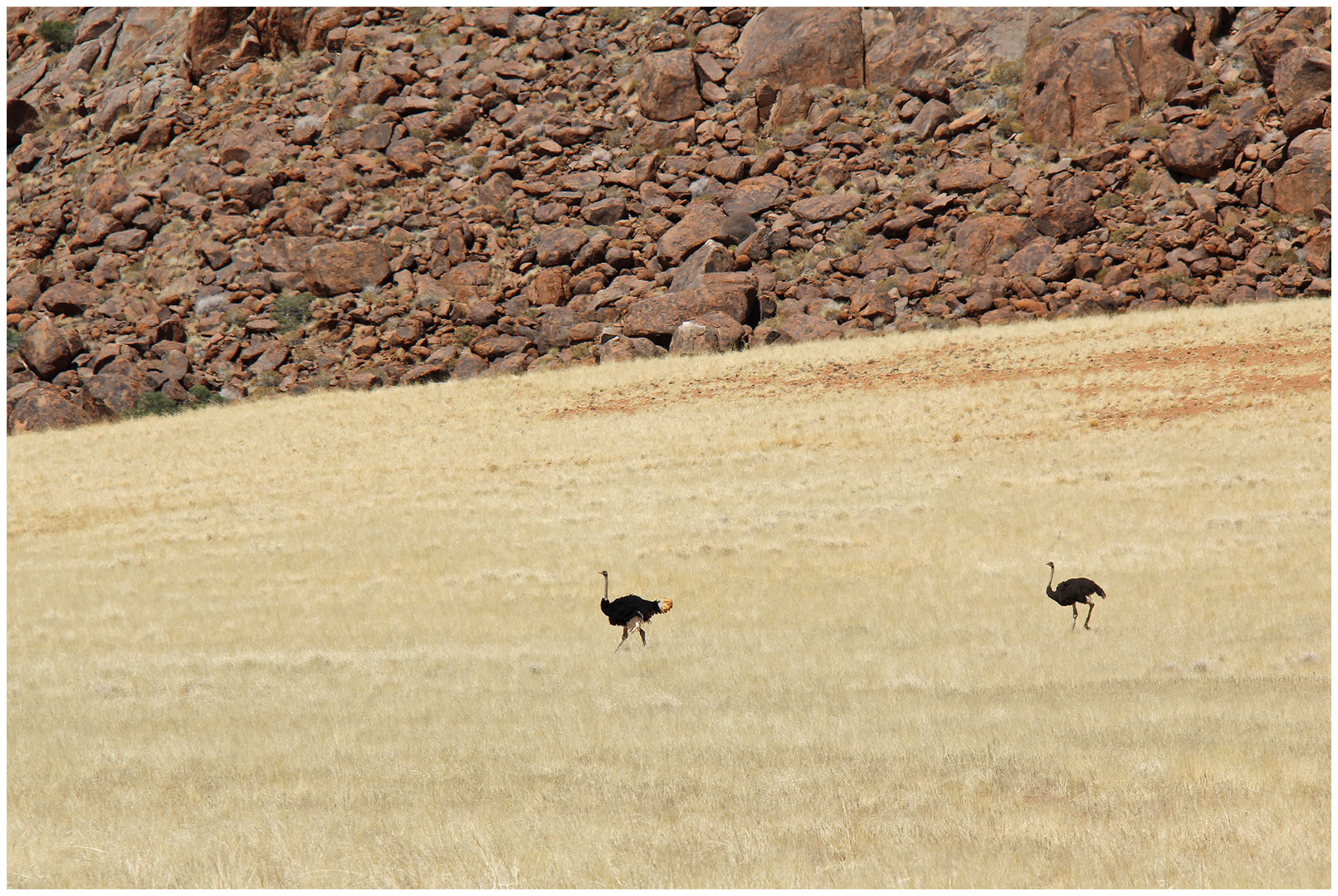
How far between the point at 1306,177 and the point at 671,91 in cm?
2781

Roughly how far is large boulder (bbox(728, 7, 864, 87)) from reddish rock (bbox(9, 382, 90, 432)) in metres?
33.1

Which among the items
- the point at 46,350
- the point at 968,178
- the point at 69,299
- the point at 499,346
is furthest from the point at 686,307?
the point at 69,299

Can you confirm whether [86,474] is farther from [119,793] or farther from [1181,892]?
[1181,892]

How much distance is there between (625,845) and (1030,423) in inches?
882

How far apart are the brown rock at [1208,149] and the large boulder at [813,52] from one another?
15405 millimetres

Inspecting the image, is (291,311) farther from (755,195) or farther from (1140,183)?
(1140,183)

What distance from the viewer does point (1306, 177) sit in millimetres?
43250

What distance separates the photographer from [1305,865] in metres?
5.96

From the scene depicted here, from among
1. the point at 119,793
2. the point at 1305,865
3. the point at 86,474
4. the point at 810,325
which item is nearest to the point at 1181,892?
the point at 1305,865

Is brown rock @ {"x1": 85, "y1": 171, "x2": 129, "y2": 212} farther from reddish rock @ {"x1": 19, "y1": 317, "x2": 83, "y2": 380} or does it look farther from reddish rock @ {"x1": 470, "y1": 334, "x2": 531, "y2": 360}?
reddish rock @ {"x1": 470, "y1": 334, "x2": 531, "y2": 360}

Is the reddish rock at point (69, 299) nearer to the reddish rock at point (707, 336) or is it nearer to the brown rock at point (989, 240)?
the reddish rock at point (707, 336)

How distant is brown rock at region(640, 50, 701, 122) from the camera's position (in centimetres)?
5538

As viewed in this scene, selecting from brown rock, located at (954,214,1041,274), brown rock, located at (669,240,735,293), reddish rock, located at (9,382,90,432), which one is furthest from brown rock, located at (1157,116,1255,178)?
reddish rock, located at (9,382,90,432)

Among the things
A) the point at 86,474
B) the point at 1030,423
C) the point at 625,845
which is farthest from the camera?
the point at 86,474
